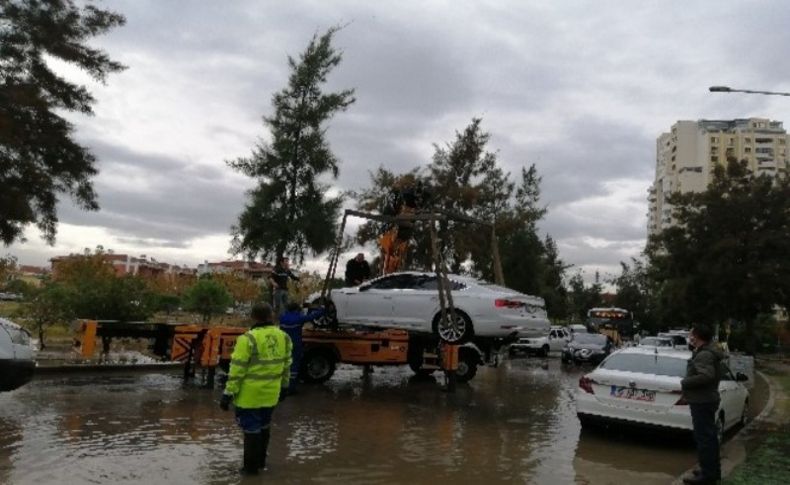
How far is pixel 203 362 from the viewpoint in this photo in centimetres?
1310

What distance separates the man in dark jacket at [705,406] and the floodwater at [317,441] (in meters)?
0.66

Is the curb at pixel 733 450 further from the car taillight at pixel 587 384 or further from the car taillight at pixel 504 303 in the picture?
the car taillight at pixel 504 303

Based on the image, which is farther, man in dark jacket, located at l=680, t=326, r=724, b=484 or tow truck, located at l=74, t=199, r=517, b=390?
tow truck, located at l=74, t=199, r=517, b=390

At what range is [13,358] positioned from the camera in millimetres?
8680

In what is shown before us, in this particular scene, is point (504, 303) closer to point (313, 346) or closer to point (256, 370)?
point (313, 346)

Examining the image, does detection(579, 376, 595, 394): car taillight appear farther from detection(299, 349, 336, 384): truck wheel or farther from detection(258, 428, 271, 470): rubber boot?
detection(299, 349, 336, 384): truck wheel

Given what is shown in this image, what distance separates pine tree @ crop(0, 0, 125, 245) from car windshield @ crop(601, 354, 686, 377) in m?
11.6

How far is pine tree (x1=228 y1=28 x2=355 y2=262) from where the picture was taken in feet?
65.0

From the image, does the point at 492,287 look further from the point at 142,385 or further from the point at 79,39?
the point at 79,39

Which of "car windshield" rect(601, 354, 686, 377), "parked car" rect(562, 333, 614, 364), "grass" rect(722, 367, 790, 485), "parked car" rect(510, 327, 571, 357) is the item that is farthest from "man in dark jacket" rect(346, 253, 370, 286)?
"parked car" rect(510, 327, 571, 357)

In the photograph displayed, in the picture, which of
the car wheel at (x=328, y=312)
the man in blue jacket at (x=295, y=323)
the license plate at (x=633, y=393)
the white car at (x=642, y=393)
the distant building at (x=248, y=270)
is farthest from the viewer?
the distant building at (x=248, y=270)

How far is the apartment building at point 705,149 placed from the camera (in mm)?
115062

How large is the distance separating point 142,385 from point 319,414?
438 centimetres

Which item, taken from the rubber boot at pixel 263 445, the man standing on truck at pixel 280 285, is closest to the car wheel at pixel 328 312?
the man standing on truck at pixel 280 285
